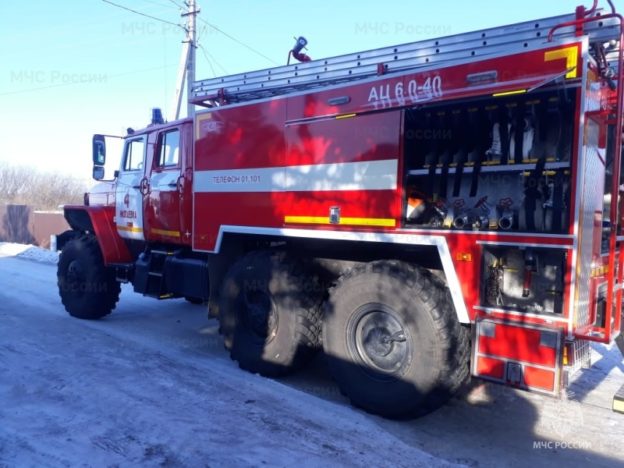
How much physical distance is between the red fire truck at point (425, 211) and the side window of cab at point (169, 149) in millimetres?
760

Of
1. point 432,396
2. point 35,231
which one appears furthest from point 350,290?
point 35,231

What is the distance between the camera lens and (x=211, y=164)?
5.99 m

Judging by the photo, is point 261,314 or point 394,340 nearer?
point 394,340

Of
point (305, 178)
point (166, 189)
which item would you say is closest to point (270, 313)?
point (305, 178)

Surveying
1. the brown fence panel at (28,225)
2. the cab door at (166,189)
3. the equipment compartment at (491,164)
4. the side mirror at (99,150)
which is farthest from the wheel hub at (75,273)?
the brown fence panel at (28,225)

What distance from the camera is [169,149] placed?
23.0 ft

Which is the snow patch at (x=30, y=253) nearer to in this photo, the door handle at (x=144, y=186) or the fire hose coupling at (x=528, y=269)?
the door handle at (x=144, y=186)

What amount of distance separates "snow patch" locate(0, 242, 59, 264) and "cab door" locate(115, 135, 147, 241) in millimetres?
9183

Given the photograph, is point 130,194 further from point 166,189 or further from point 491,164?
point 491,164

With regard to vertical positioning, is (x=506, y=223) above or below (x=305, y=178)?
below

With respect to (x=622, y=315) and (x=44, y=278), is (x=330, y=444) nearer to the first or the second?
(x=622, y=315)

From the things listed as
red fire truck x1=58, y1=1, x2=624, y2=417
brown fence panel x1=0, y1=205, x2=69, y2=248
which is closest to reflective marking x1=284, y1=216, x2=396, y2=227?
red fire truck x1=58, y1=1, x2=624, y2=417

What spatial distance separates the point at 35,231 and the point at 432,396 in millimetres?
21851

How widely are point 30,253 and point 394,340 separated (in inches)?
651
